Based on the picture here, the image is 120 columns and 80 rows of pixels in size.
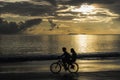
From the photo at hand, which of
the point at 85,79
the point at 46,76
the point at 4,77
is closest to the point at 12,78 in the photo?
the point at 4,77

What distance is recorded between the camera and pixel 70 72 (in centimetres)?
2903

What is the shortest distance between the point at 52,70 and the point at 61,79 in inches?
183

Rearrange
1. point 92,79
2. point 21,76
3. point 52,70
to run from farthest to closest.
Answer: point 52,70
point 21,76
point 92,79

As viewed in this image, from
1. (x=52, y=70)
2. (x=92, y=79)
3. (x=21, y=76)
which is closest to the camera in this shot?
(x=92, y=79)

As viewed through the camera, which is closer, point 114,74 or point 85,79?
point 85,79

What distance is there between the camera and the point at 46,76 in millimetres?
25891

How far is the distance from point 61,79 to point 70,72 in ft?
15.6

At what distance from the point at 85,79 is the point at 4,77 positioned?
5.26 metres

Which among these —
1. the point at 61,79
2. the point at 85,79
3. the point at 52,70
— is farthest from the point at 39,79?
the point at 52,70

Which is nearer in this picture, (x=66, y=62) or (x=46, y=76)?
(x=46, y=76)

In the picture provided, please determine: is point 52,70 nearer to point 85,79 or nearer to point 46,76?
point 46,76

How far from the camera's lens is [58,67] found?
29.1 meters

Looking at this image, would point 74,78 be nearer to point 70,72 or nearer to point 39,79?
point 39,79

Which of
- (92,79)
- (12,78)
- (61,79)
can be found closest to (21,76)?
(12,78)
